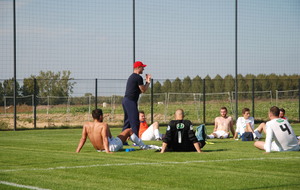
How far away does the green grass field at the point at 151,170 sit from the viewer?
8.08 m

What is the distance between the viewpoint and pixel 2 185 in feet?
26.2

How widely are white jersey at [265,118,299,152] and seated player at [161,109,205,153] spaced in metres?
1.67

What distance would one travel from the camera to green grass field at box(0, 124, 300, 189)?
8.08 m

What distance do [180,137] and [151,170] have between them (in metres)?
3.40

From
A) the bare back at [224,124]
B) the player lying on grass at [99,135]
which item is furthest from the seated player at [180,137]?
the bare back at [224,124]

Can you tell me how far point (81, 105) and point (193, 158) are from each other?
25.1m

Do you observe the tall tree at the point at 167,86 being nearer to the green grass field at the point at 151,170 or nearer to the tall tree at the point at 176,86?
the tall tree at the point at 176,86

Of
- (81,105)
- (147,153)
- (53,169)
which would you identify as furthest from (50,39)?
(53,169)

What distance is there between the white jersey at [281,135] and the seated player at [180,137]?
1.67 metres

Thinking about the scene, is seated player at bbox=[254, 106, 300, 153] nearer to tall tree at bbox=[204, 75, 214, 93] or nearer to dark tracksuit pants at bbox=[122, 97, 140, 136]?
dark tracksuit pants at bbox=[122, 97, 140, 136]

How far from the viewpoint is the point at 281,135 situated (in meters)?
12.5

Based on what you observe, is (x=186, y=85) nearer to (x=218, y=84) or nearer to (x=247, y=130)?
(x=218, y=84)

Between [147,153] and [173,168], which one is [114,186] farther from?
[147,153]

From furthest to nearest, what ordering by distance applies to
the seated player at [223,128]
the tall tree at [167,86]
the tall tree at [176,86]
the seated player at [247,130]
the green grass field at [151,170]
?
the tall tree at [176,86] < the tall tree at [167,86] < the seated player at [223,128] < the seated player at [247,130] < the green grass field at [151,170]
